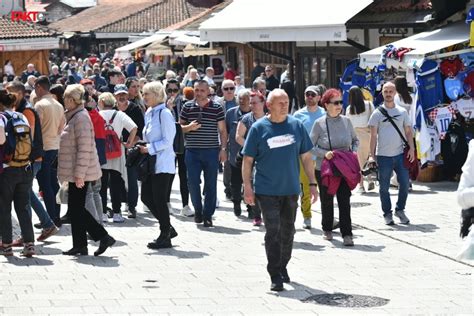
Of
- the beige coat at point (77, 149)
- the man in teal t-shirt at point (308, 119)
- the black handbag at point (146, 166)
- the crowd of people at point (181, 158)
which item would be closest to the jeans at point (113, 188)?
the crowd of people at point (181, 158)

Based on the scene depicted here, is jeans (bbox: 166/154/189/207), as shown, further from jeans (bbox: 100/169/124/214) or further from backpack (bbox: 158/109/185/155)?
backpack (bbox: 158/109/185/155)

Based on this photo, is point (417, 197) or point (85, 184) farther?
point (417, 197)

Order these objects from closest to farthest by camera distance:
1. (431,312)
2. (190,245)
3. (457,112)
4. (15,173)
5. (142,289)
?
1. (431,312)
2. (142,289)
3. (15,173)
4. (190,245)
5. (457,112)

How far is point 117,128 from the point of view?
48.5 ft

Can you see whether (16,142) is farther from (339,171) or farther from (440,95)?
(440,95)

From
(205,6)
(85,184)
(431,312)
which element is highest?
(205,6)

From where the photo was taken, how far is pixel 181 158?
16.1 meters

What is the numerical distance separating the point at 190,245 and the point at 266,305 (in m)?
3.46

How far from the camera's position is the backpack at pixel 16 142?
11.9 meters

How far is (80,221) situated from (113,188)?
9.85 feet

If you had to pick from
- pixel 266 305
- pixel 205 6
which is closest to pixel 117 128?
pixel 266 305

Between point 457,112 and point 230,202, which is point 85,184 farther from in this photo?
point 457,112

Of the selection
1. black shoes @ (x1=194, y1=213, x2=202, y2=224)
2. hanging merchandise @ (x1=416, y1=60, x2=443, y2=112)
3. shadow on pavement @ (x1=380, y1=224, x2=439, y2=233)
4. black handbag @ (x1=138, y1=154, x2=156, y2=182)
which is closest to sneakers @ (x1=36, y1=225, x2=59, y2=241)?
black handbag @ (x1=138, y1=154, x2=156, y2=182)

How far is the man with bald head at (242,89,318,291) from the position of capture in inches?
406
